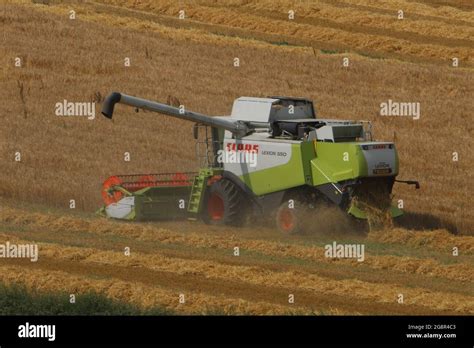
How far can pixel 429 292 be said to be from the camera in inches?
718

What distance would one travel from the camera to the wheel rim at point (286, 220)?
24734 mm

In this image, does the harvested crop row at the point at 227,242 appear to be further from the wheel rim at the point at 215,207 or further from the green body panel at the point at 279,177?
the green body panel at the point at 279,177

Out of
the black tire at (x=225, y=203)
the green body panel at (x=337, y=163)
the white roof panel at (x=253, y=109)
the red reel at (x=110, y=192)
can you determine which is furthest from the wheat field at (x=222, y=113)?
the white roof panel at (x=253, y=109)

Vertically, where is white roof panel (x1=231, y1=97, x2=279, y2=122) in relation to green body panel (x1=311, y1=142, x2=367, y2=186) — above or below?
above

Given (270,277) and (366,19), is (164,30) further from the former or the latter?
(270,277)

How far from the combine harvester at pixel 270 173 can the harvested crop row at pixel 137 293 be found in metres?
6.40

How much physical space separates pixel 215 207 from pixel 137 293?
8.83 m

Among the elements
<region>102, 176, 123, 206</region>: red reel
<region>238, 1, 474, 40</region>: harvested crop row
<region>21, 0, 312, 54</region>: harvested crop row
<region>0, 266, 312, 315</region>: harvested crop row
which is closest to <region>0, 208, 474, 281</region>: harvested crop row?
<region>102, 176, 123, 206</region>: red reel

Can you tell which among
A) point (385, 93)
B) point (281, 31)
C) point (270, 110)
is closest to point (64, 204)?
point (270, 110)

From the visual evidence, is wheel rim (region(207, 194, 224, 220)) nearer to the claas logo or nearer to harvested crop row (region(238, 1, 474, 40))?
the claas logo

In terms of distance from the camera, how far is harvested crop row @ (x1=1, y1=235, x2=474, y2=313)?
57.8 ft

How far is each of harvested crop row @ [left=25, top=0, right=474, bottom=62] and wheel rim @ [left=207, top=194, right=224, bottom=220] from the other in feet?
62.2
